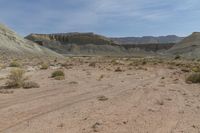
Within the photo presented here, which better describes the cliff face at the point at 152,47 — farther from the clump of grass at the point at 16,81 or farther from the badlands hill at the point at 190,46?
the clump of grass at the point at 16,81

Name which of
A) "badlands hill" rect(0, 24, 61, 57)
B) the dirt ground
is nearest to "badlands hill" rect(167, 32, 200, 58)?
"badlands hill" rect(0, 24, 61, 57)

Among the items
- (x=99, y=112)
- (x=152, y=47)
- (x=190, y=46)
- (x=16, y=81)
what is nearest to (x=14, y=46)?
(x=190, y=46)

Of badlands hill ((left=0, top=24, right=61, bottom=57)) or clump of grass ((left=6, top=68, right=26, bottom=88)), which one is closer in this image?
clump of grass ((left=6, top=68, right=26, bottom=88))

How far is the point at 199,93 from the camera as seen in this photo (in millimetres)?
16391

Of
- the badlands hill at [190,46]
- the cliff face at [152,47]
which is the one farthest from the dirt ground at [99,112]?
the cliff face at [152,47]

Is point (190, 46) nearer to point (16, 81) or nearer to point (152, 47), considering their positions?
point (152, 47)

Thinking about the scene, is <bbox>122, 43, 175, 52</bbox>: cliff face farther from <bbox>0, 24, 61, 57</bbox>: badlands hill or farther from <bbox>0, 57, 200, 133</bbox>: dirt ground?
<bbox>0, 57, 200, 133</bbox>: dirt ground

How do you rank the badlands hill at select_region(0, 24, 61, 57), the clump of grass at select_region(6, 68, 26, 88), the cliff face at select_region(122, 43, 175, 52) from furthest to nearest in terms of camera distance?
the cliff face at select_region(122, 43, 175, 52) < the badlands hill at select_region(0, 24, 61, 57) < the clump of grass at select_region(6, 68, 26, 88)

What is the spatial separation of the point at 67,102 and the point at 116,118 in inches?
136

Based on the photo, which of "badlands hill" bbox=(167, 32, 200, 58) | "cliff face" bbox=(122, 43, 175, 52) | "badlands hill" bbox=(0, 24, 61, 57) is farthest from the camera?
"cliff face" bbox=(122, 43, 175, 52)

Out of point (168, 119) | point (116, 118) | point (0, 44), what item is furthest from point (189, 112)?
point (0, 44)

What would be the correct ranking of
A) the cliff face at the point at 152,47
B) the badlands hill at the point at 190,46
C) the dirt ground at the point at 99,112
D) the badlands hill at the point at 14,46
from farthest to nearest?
the cliff face at the point at 152,47, the badlands hill at the point at 190,46, the badlands hill at the point at 14,46, the dirt ground at the point at 99,112

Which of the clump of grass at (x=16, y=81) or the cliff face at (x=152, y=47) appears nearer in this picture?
the clump of grass at (x=16, y=81)

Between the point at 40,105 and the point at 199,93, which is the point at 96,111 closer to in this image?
the point at 40,105
